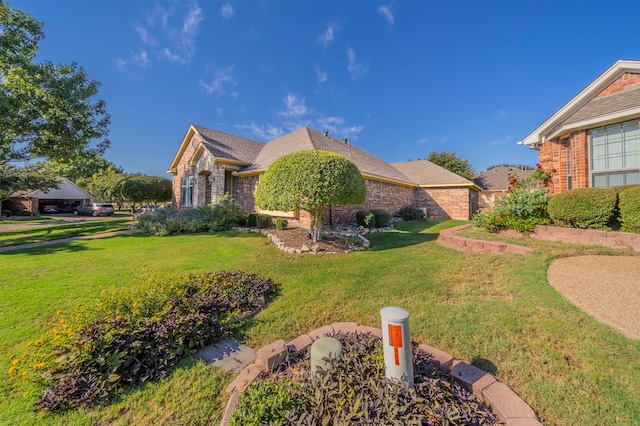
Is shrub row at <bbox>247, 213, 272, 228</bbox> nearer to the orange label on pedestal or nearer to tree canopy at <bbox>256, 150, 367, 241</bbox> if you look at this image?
tree canopy at <bbox>256, 150, 367, 241</bbox>

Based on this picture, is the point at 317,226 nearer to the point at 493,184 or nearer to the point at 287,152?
the point at 287,152

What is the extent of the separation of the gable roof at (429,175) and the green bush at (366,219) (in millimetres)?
8306

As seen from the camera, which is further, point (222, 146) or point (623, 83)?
point (222, 146)

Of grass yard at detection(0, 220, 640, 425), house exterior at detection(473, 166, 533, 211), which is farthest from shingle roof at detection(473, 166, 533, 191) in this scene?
grass yard at detection(0, 220, 640, 425)

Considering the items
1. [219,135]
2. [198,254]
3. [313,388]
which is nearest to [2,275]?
[198,254]

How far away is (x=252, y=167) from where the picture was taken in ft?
46.0

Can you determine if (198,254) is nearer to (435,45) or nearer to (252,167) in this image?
(252,167)

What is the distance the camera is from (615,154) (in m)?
7.43

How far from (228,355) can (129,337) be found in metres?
1.08

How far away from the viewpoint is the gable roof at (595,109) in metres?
7.03

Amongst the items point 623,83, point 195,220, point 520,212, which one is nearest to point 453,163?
point 623,83

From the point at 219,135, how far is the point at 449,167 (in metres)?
26.2

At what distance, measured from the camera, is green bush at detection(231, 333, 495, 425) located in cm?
168

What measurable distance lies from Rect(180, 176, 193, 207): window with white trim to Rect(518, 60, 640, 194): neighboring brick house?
1861 centimetres
